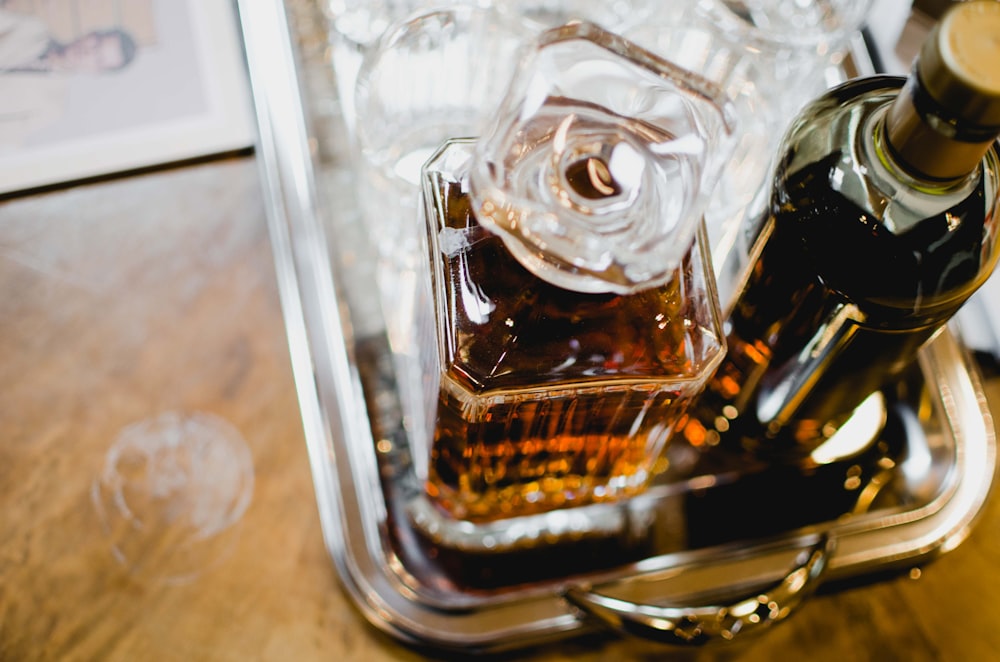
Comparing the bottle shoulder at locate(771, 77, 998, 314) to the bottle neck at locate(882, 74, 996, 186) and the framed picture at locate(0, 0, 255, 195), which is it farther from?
the framed picture at locate(0, 0, 255, 195)

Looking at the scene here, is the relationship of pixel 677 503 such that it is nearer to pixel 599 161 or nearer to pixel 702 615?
pixel 702 615

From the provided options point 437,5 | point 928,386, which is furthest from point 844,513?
point 437,5

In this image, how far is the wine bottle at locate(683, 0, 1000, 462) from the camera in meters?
0.23

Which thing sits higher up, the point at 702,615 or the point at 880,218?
the point at 880,218

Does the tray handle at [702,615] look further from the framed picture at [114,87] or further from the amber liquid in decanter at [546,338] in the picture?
the framed picture at [114,87]

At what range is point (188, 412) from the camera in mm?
470

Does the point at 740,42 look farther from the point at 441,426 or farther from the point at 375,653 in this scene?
the point at 375,653

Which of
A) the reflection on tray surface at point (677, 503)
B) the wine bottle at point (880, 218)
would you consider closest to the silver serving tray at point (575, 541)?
the reflection on tray surface at point (677, 503)

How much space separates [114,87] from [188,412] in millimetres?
224

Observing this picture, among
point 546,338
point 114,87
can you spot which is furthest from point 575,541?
point 114,87

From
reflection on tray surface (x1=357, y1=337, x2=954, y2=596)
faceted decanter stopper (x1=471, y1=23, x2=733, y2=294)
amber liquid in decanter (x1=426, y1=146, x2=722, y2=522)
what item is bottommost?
reflection on tray surface (x1=357, y1=337, x2=954, y2=596)

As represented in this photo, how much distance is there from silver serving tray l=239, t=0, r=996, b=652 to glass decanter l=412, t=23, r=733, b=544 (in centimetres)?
14

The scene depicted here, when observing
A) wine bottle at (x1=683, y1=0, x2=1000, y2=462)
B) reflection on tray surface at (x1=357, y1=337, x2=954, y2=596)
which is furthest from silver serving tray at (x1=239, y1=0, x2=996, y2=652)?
wine bottle at (x1=683, y1=0, x2=1000, y2=462)

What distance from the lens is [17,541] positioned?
1.46 ft
